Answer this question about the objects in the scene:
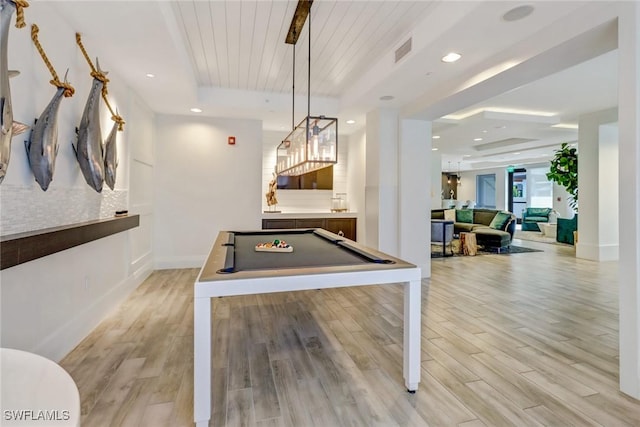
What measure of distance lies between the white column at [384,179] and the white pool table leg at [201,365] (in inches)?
135

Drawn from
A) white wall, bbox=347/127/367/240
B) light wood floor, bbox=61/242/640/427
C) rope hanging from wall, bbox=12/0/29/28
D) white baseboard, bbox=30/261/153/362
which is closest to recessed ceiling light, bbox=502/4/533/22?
light wood floor, bbox=61/242/640/427

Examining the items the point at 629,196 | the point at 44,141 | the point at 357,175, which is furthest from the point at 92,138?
the point at 357,175

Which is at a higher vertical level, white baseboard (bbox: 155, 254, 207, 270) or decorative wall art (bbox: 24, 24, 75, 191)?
decorative wall art (bbox: 24, 24, 75, 191)

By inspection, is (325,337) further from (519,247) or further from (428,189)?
(519,247)

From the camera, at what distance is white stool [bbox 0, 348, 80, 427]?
714mm

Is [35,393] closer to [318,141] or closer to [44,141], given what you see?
[44,141]

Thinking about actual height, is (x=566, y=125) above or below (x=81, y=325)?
above

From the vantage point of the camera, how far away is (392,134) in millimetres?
4781

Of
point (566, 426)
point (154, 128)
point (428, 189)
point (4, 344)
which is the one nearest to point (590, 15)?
point (566, 426)

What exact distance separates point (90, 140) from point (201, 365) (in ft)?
6.91

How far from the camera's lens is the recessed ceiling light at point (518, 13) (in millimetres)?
A: 2242

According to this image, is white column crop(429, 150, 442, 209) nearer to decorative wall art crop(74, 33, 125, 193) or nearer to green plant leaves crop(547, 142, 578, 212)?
green plant leaves crop(547, 142, 578, 212)

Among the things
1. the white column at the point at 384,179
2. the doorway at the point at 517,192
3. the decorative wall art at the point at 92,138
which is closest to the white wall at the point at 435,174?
the white column at the point at 384,179

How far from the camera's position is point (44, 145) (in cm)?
202
